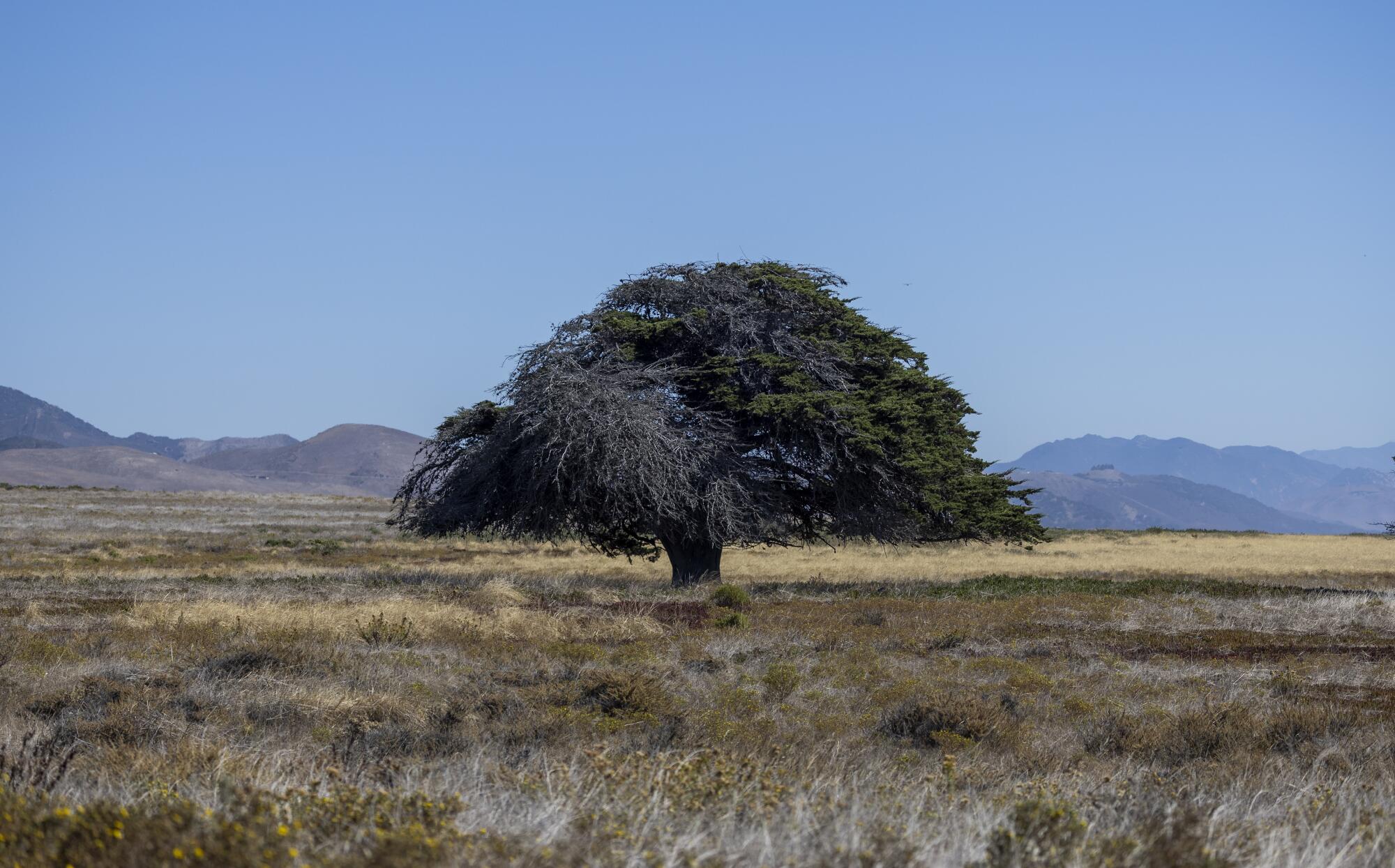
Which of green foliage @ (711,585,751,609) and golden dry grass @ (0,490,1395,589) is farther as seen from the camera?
golden dry grass @ (0,490,1395,589)

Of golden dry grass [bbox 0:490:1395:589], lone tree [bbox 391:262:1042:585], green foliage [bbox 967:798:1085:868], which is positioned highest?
lone tree [bbox 391:262:1042:585]

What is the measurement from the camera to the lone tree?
22.8 meters

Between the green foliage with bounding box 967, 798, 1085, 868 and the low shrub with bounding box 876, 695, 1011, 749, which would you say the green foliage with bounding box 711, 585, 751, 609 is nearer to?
the low shrub with bounding box 876, 695, 1011, 749

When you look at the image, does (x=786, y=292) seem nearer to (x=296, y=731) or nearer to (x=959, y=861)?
(x=296, y=731)

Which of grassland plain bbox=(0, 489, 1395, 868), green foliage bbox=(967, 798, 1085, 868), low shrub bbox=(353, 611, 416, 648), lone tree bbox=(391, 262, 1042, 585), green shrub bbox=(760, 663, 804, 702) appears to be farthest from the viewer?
lone tree bbox=(391, 262, 1042, 585)

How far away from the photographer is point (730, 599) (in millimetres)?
20281

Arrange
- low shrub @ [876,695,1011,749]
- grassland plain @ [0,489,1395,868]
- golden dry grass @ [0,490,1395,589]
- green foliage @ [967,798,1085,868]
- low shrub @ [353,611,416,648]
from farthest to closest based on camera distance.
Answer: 1. golden dry grass @ [0,490,1395,589]
2. low shrub @ [353,611,416,648]
3. low shrub @ [876,695,1011,749]
4. grassland plain @ [0,489,1395,868]
5. green foliage @ [967,798,1085,868]

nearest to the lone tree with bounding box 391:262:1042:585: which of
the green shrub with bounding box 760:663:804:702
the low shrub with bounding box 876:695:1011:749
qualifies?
the green shrub with bounding box 760:663:804:702

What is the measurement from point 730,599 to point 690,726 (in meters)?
10.8

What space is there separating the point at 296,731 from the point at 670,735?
9.77 feet

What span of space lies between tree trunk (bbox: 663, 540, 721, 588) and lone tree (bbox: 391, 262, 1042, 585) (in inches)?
1.9

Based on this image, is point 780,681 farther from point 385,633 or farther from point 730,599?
point 730,599

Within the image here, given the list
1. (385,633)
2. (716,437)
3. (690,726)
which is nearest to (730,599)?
(716,437)

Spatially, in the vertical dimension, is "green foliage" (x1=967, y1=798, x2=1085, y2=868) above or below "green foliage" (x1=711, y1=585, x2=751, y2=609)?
above
